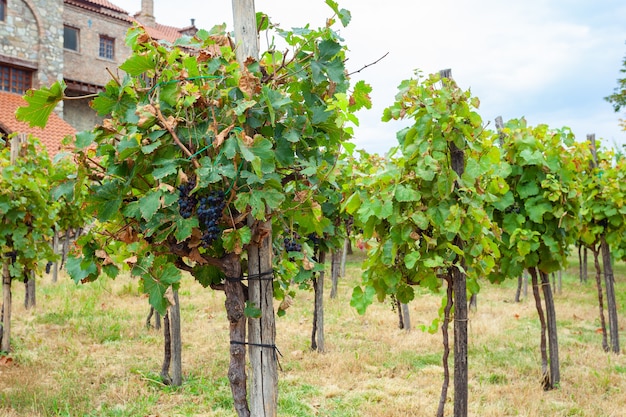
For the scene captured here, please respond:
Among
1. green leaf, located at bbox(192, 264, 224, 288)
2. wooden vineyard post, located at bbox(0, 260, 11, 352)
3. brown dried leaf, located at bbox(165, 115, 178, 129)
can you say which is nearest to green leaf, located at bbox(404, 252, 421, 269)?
green leaf, located at bbox(192, 264, 224, 288)

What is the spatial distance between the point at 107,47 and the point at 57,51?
494 cm

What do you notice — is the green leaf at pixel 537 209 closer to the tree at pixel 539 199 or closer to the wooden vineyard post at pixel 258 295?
the tree at pixel 539 199

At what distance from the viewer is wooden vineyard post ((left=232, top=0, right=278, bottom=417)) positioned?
3076 mm

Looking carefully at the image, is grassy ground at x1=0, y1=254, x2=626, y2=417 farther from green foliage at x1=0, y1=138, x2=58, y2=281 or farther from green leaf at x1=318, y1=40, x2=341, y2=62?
green leaf at x1=318, y1=40, x2=341, y2=62

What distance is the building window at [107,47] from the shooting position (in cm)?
2803

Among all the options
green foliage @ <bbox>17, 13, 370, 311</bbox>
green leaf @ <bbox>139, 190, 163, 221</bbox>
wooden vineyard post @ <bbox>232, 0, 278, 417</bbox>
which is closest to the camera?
green leaf @ <bbox>139, 190, 163, 221</bbox>

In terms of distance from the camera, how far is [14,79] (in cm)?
2281

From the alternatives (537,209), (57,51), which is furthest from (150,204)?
(57,51)

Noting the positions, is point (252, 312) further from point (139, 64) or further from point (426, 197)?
point (426, 197)

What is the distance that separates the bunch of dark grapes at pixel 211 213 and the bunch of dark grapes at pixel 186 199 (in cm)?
5

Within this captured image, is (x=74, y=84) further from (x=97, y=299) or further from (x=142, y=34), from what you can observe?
(x=142, y=34)

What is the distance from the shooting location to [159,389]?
6023mm

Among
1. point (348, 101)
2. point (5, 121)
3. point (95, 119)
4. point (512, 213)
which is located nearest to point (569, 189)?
point (512, 213)

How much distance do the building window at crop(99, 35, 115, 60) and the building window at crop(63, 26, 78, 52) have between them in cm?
137
